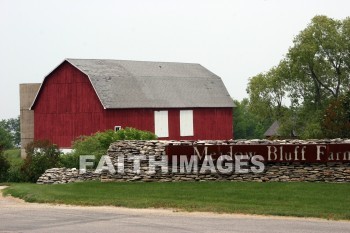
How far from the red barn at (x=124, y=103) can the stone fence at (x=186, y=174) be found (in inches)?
931

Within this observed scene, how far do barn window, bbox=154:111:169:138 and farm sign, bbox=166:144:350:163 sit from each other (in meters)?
29.3

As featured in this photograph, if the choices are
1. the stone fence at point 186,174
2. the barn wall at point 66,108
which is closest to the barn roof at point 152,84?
the barn wall at point 66,108

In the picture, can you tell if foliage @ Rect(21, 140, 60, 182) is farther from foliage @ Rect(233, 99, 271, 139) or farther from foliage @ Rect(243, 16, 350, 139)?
foliage @ Rect(233, 99, 271, 139)

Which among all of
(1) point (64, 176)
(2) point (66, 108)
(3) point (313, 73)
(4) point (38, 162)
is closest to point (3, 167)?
(4) point (38, 162)

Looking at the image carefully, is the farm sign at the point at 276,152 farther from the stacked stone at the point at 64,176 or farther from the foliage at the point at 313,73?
the foliage at the point at 313,73

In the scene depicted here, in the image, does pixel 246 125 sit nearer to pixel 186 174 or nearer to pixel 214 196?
pixel 186 174

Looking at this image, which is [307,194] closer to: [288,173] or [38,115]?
[288,173]

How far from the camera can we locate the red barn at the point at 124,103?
192ft

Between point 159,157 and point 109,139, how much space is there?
8.98 metres

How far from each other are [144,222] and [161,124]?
40569 millimetres

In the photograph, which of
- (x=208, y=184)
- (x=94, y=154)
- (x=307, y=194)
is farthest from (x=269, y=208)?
(x=94, y=154)

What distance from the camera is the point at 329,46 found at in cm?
6638

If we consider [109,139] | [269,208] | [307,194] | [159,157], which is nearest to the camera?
[269,208]

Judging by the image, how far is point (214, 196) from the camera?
2555cm
